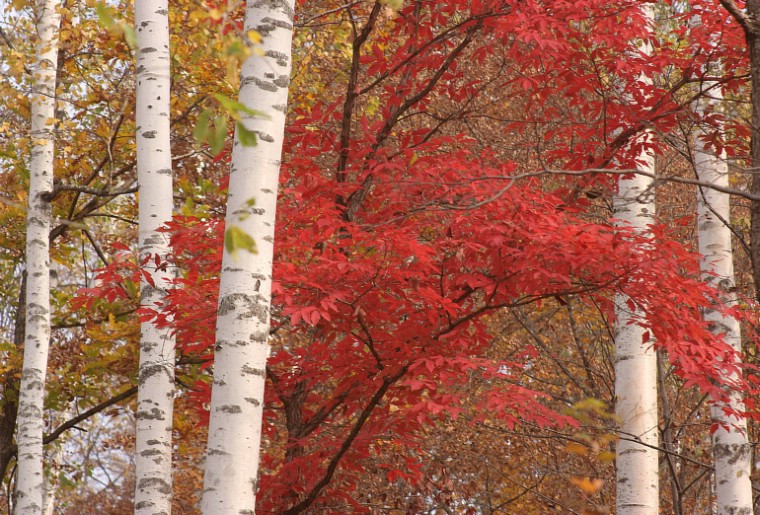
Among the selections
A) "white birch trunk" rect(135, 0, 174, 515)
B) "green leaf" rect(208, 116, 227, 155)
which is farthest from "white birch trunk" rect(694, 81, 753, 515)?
"green leaf" rect(208, 116, 227, 155)

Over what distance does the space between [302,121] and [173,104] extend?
3.28 metres

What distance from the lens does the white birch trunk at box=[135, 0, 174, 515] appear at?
15.3ft

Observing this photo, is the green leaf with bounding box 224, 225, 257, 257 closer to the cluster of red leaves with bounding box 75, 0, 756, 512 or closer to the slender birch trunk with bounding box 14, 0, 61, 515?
the cluster of red leaves with bounding box 75, 0, 756, 512

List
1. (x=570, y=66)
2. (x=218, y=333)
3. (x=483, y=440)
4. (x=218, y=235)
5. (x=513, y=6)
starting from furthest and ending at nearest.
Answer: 1. (x=483, y=440)
2. (x=570, y=66)
3. (x=513, y=6)
4. (x=218, y=235)
5. (x=218, y=333)

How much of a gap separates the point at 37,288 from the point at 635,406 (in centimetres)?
505

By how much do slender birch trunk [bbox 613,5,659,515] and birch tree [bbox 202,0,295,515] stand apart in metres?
2.71

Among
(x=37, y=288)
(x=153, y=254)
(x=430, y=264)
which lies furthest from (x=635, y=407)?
(x=37, y=288)

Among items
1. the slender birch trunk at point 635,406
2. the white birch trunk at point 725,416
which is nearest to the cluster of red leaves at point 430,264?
the slender birch trunk at point 635,406

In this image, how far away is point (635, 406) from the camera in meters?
5.32

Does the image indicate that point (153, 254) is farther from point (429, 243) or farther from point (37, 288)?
point (37, 288)

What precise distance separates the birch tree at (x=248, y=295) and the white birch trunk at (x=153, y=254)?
1.60 metres

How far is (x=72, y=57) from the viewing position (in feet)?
26.0

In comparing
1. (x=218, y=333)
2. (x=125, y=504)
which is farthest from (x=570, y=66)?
(x=125, y=504)

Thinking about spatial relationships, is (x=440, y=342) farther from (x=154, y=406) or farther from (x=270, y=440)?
(x=270, y=440)
